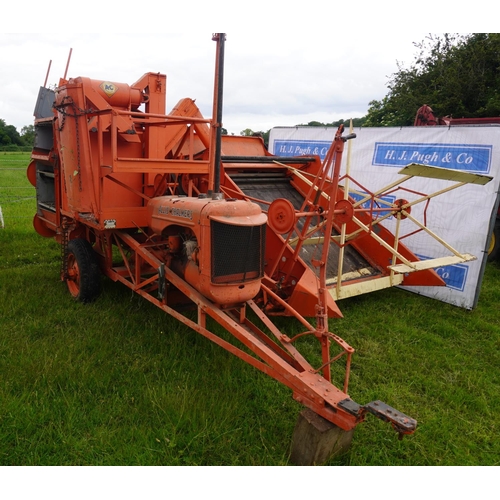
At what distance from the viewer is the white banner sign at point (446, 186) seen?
17.8 feet

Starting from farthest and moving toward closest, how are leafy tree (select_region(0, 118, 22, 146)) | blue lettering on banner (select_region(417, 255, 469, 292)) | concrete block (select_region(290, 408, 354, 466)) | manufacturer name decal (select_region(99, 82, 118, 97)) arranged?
1. leafy tree (select_region(0, 118, 22, 146))
2. blue lettering on banner (select_region(417, 255, 469, 292))
3. manufacturer name decal (select_region(99, 82, 118, 97))
4. concrete block (select_region(290, 408, 354, 466))

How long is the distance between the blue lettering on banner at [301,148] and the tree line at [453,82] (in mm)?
5408

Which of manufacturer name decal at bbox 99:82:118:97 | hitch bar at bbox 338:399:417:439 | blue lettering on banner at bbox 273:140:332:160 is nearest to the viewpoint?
hitch bar at bbox 338:399:417:439

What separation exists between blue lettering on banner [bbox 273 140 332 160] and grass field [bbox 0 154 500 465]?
3520mm

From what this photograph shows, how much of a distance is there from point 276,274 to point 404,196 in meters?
2.93

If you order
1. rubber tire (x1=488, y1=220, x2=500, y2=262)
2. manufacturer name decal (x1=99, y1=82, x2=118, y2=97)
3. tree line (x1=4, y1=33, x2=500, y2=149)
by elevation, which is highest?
tree line (x1=4, y1=33, x2=500, y2=149)

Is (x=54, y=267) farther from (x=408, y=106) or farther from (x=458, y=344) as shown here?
(x=408, y=106)

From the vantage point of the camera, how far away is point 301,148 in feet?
26.9

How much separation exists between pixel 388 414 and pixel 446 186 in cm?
436

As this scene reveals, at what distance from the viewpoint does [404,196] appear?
633cm

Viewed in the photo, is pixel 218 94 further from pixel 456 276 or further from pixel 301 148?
pixel 301 148

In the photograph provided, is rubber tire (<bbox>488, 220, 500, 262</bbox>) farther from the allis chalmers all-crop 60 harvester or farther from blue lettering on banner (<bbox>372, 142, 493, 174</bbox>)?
the allis chalmers all-crop 60 harvester

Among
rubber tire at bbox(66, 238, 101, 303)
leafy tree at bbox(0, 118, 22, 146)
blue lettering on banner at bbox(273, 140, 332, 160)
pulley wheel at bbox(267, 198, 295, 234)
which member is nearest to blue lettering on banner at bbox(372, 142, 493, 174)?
blue lettering on banner at bbox(273, 140, 332, 160)

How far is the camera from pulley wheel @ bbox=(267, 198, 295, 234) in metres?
3.25
